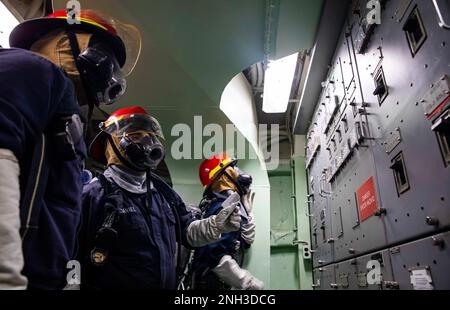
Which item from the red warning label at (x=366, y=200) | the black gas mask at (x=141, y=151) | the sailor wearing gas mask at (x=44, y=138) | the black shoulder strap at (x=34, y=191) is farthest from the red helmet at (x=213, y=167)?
the black shoulder strap at (x=34, y=191)

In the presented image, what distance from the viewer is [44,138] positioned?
1050mm

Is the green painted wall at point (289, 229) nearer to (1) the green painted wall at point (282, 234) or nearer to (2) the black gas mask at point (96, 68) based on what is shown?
(1) the green painted wall at point (282, 234)

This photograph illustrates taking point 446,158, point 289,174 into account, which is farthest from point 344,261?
point 289,174

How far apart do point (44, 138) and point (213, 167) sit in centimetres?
326

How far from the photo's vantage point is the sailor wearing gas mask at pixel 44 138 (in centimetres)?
82

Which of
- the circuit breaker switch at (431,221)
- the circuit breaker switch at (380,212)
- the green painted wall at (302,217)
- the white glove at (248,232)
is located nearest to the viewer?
the circuit breaker switch at (431,221)

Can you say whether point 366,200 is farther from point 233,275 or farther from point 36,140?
point 36,140

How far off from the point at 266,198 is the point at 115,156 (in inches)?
115

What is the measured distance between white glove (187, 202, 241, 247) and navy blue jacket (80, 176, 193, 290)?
364 millimetres

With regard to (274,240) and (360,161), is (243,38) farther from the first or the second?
(274,240)

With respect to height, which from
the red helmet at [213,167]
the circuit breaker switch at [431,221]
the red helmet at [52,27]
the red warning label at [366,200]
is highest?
the red helmet at [213,167]

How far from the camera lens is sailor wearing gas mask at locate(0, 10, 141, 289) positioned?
0.82 metres

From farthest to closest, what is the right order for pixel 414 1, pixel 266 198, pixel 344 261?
pixel 266 198, pixel 344 261, pixel 414 1
